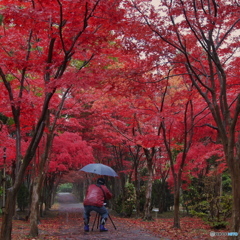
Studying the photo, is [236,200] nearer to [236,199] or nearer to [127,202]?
[236,199]

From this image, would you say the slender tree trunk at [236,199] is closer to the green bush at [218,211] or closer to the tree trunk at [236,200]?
the tree trunk at [236,200]

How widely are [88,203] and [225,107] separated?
4.64 m

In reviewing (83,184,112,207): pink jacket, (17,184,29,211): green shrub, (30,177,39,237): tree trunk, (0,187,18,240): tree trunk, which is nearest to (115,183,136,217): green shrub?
(17,184,29,211): green shrub

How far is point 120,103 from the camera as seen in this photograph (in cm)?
1391

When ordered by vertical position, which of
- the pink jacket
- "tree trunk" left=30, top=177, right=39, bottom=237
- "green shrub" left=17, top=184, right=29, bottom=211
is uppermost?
the pink jacket

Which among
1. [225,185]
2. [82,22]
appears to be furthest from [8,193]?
[225,185]

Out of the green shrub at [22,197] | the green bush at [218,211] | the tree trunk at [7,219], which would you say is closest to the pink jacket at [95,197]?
the tree trunk at [7,219]

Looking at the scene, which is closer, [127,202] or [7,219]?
[7,219]

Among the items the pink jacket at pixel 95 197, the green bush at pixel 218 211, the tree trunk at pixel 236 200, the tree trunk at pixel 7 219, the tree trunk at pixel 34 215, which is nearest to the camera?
the tree trunk at pixel 236 200

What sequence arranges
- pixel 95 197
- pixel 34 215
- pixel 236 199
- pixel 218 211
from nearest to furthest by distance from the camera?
1. pixel 236 199
2. pixel 34 215
3. pixel 95 197
4. pixel 218 211

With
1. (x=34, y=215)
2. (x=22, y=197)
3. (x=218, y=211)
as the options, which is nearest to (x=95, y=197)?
(x=34, y=215)

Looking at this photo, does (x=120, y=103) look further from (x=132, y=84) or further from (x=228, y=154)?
(x=228, y=154)

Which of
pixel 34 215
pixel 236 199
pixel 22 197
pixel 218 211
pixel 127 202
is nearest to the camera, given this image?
pixel 236 199

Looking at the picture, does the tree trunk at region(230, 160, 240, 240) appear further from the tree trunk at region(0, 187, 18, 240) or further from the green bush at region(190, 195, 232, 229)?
the tree trunk at region(0, 187, 18, 240)
